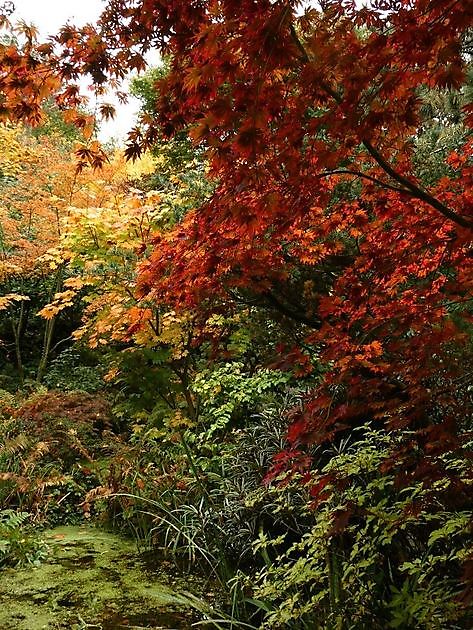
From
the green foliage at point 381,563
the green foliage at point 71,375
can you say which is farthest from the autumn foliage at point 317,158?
the green foliage at point 71,375

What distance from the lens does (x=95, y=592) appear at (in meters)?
3.26

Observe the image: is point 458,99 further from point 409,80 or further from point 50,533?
point 50,533

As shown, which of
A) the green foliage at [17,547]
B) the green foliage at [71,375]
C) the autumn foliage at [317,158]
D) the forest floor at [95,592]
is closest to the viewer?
the autumn foliage at [317,158]

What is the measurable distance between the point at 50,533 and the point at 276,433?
86.5 inches

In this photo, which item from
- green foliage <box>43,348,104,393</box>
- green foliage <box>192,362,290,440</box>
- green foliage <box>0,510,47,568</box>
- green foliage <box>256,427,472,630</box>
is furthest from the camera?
green foliage <box>43,348,104,393</box>

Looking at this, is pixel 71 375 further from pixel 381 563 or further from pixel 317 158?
pixel 317 158

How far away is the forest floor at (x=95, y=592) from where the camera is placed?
2865 mm

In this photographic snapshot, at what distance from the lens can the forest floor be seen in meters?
2.87

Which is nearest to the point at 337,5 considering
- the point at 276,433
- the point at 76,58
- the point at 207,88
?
the point at 207,88

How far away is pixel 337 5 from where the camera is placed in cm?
195

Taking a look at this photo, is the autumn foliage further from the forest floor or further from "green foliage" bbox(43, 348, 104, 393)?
"green foliage" bbox(43, 348, 104, 393)

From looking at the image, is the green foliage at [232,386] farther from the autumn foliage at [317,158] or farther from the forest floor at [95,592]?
the autumn foliage at [317,158]

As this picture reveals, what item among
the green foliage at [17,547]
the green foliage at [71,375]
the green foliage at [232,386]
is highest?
the green foliage at [71,375]

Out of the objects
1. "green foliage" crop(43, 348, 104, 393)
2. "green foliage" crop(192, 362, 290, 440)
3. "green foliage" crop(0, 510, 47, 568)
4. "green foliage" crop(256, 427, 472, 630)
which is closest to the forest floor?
"green foliage" crop(0, 510, 47, 568)
